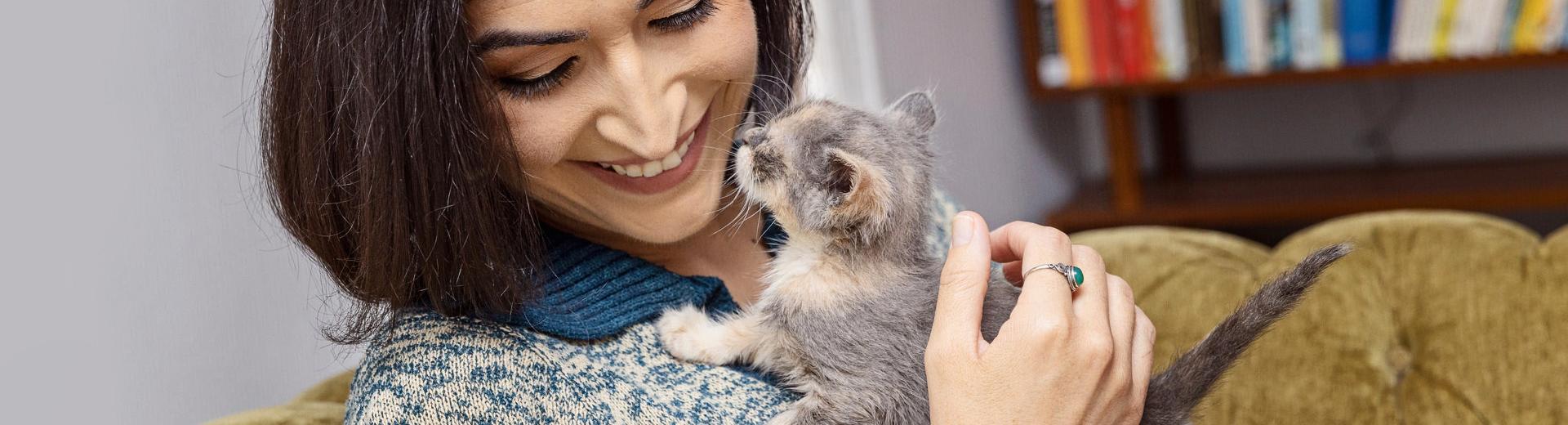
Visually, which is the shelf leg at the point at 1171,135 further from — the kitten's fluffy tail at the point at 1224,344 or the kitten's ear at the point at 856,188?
the kitten's ear at the point at 856,188

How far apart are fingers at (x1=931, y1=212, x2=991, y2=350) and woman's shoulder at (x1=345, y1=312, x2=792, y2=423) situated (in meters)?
0.19

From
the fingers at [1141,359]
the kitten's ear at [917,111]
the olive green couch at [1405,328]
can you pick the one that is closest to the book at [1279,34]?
the olive green couch at [1405,328]

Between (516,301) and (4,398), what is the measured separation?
386mm

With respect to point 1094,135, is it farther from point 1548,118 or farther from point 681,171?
point 681,171

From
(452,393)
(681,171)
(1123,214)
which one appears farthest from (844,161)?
(1123,214)

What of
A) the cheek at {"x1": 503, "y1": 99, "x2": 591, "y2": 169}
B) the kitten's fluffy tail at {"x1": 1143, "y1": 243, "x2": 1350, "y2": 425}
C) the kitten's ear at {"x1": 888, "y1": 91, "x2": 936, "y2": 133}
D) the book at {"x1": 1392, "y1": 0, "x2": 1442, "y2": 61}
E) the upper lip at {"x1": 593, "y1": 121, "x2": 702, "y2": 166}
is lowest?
the kitten's fluffy tail at {"x1": 1143, "y1": 243, "x2": 1350, "y2": 425}

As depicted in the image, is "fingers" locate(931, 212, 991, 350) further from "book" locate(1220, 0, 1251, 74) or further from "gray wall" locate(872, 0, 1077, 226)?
"book" locate(1220, 0, 1251, 74)

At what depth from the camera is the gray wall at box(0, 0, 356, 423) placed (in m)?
0.92

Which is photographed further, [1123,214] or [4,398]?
[1123,214]

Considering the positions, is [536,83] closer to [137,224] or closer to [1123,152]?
[137,224]

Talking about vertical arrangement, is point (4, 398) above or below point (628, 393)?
above

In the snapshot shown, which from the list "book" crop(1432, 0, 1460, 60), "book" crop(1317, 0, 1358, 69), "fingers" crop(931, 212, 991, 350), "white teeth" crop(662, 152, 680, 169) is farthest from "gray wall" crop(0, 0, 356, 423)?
"book" crop(1432, 0, 1460, 60)

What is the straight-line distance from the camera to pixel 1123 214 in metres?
2.63

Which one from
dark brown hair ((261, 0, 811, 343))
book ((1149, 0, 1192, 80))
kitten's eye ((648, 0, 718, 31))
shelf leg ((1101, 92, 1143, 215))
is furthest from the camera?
shelf leg ((1101, 92, 1143, 215))
